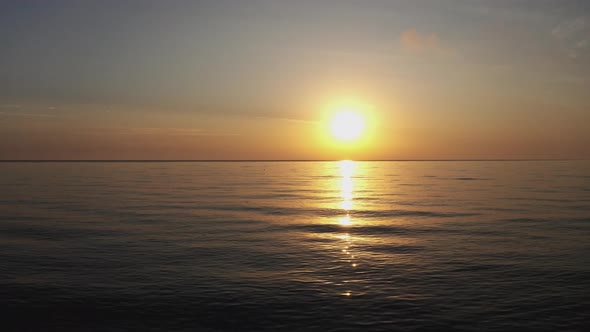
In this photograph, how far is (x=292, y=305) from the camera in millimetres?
18766

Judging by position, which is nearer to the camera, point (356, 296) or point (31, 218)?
point (356, 296)

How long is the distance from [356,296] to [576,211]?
4152 centimetres

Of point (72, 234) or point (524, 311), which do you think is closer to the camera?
point (524, 311)

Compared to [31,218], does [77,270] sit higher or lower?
lower

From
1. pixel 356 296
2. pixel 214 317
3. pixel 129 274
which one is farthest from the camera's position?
pixel 129 274

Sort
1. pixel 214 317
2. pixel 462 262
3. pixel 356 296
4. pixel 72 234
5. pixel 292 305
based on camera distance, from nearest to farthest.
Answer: pixel 214 317
pixel 292 305
pixel 356 296
pixel 462 262
pixel 72 234

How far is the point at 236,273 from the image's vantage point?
2395 cm

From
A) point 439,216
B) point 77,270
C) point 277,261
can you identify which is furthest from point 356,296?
point 439,216

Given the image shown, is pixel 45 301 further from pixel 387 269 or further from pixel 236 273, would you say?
pixel 387 269

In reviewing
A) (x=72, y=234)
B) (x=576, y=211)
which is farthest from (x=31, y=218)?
(x=576, y=211)

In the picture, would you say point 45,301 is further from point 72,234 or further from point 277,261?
point 72,234

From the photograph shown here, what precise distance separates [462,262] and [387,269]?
4.84m

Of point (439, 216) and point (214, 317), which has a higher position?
point (439, 216)

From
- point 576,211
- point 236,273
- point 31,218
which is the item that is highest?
point 576,211
